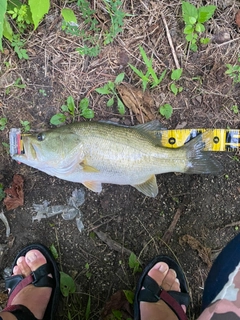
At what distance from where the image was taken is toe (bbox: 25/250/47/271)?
11.3 feet

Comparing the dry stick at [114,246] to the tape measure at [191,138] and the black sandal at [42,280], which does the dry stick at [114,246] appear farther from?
the tape measure at [191,138]

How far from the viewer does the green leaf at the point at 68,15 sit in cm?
324

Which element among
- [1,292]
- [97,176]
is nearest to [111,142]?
[97,176]

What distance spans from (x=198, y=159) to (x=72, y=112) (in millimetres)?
1348

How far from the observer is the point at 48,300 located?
11.1ft

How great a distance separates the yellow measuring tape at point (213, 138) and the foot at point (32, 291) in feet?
5.84

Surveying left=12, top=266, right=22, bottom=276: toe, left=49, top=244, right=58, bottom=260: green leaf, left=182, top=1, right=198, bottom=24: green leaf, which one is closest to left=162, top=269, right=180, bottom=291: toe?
left=49, top=244, right=58, bottom=260: green leaf

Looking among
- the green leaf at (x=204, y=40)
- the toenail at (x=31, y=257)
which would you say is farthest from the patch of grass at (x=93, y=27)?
the toenail at (x=31, y=257)

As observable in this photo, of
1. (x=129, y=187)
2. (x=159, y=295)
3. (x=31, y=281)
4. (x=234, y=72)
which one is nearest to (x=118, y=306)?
(x=159, y=295)

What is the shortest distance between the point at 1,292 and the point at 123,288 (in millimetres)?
1297

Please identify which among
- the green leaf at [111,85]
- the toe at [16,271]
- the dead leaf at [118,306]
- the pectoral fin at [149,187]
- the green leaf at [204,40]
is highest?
the green leaf at [204,40]

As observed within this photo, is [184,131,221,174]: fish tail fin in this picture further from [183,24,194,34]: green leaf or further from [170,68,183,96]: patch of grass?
[183,24,194,34]: green leaf

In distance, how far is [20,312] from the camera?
3.18 m

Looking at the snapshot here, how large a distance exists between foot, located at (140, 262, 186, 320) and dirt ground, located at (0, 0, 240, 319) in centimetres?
15
